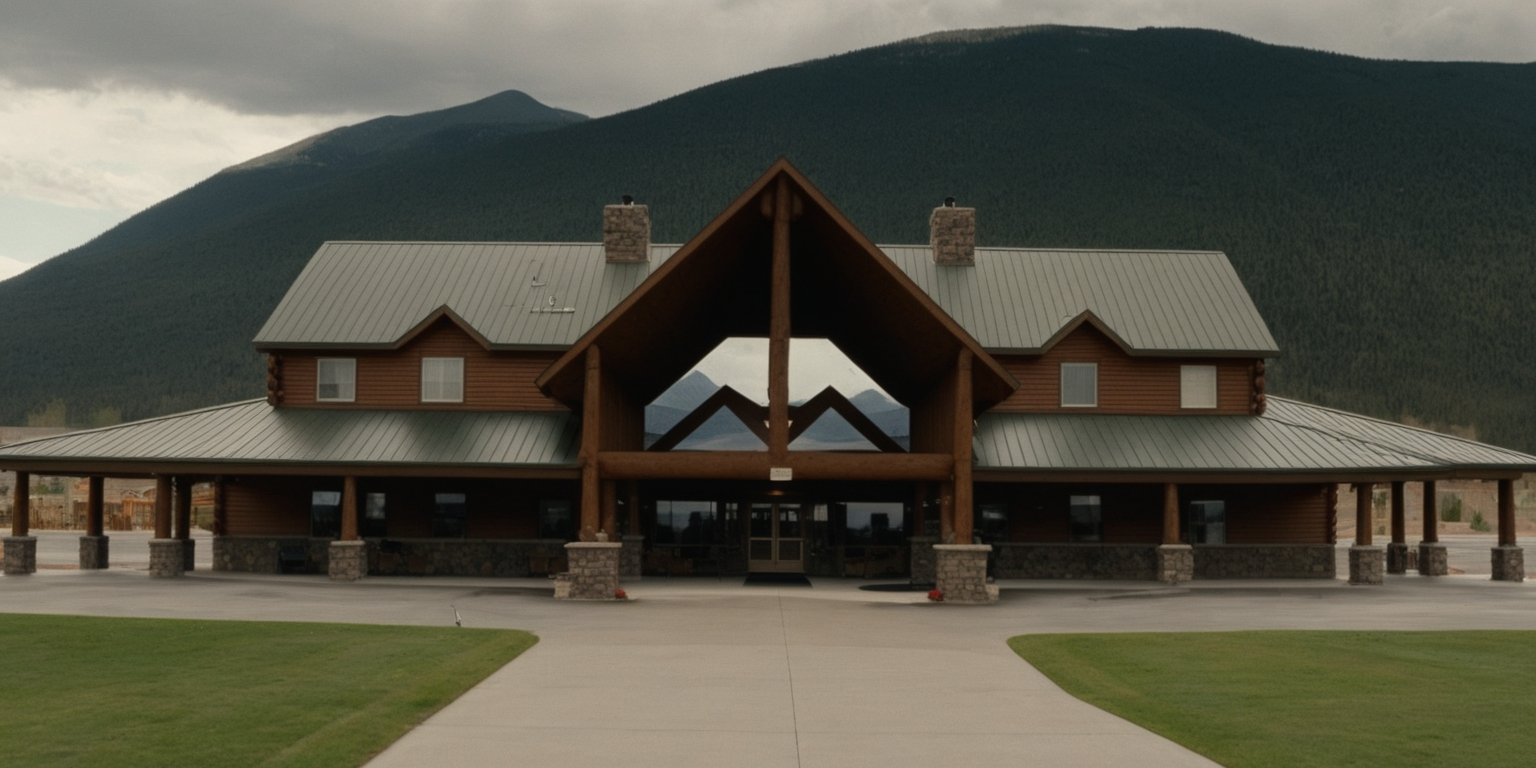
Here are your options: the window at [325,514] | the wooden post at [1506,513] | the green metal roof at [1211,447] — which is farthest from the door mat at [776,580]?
the wooden post at [1506,513]

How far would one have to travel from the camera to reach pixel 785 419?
88.4 feet

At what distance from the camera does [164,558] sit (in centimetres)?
3188

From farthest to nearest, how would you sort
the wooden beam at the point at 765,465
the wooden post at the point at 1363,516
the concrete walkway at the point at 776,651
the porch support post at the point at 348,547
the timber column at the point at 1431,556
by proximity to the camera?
1. the timber column at the point at 1431,556
2. the wooden post at the point at 1363,516
3. the porch support post at the point at 348,547
4. the wooden beam at the point at 765,465
5. the concrete walkway at the point at 776,651

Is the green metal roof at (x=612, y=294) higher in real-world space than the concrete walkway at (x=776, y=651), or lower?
higher

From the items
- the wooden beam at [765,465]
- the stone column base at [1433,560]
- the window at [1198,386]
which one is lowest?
the stone column base at [1433,560]

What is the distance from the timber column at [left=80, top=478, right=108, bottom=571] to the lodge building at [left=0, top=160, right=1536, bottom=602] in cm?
7

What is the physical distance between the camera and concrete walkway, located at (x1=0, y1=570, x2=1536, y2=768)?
12.0m

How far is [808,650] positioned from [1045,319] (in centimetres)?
1942

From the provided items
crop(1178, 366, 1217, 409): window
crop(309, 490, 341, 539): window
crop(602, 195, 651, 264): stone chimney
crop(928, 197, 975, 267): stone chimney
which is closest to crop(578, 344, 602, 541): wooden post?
crop(309, 490, 341, 539): window

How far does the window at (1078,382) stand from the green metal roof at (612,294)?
1.03 metres

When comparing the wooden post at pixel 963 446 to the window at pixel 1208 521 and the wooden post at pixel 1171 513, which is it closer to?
the wooden post at pixel 1171 513

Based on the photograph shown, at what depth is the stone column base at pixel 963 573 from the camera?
2680 cm

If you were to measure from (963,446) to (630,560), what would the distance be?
981 cm

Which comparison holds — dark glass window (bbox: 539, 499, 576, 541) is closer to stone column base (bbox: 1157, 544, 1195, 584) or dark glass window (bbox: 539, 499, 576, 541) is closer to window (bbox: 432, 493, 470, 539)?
window (bbox: 432, 493, 470, 539)
